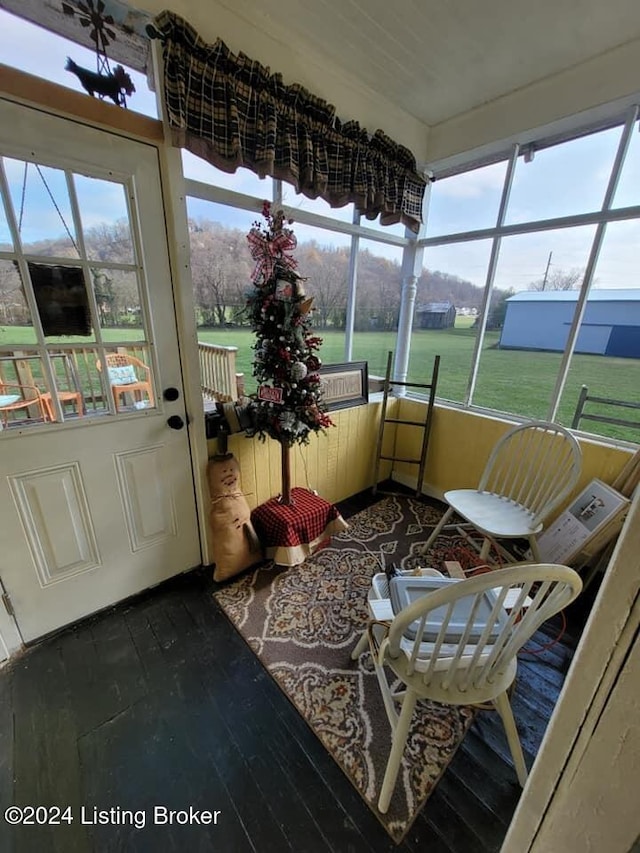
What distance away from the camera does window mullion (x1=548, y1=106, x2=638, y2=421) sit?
1.76m

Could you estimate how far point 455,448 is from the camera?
2.60m

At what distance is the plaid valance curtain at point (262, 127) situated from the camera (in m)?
1.31

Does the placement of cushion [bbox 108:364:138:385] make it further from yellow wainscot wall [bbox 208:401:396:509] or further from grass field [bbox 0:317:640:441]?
yellow wainscot wall [bbox 208:401:396:509]

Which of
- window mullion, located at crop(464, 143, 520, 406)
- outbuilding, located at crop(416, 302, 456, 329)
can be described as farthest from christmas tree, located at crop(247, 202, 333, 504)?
outbuilding, located at crop(416, 302, 456, 329)

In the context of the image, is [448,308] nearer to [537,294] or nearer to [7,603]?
[537,294]

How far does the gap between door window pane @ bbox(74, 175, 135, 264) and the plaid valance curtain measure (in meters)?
0.34

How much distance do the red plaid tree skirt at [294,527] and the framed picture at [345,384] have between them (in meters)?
0.73

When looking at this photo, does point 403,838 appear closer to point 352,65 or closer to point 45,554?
point 45,554

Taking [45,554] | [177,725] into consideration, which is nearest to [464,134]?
[45,554]

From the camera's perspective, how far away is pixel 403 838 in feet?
3.20

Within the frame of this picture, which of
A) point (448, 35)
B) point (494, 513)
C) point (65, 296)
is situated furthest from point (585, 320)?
point (65, 296)

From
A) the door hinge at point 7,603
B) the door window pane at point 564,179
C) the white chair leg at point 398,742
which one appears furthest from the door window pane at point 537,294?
the door hinge at point 7,603

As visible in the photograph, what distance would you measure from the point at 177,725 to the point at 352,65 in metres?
3.12

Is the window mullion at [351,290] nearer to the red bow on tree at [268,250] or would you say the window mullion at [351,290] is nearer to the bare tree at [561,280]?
the red bow on tree at [268,250]
